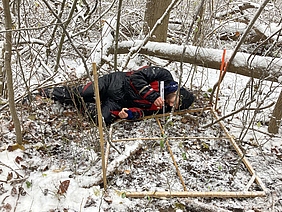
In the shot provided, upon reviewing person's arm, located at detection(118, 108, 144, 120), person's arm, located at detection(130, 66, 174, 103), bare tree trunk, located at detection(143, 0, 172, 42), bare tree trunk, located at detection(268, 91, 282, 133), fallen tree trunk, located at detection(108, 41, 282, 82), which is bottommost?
person's arm, located at detection(118, 108, 144, 120)

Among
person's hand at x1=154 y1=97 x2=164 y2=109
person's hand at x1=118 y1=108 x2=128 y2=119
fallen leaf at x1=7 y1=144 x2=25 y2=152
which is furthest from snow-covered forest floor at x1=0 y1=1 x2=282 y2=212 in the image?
person's hand at x1=154 y1=97 x2=164 y2=109

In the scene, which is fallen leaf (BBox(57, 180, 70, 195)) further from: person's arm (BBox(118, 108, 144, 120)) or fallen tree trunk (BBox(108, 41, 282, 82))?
fallen tree trunk (BBox(108, 41, 282, 82))

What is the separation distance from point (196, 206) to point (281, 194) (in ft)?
2.51

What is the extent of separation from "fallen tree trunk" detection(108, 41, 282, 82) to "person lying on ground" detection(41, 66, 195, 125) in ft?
1.53

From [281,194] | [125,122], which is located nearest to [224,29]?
[125,122]

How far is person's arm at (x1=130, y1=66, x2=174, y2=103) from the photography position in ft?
9.61

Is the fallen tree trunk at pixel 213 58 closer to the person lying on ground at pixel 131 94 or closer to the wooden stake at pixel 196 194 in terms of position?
the person lying on ground at pixel 131 94

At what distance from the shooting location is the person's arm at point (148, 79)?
2.93 meters

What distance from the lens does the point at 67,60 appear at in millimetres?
4766

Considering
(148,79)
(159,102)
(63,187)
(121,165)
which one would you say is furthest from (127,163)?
(148,79)

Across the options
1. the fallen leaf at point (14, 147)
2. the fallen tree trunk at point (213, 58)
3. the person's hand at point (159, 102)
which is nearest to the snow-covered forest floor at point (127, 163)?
the fallen leaf at point (14, 147)

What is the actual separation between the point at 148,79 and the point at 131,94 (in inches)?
10.5

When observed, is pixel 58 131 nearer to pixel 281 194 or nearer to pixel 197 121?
pixel 197 121

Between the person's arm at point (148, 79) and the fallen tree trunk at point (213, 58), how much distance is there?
36 cm
